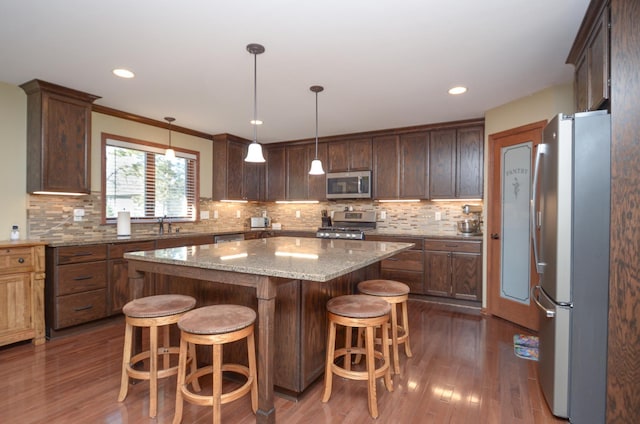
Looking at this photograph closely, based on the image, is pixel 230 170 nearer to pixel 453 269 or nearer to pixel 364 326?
pixel 453 269

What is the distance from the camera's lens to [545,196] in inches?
83.4

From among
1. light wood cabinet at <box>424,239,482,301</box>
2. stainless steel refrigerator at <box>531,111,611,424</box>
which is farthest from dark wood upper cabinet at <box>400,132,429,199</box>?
stainless steel refrigerator at <box>531,111,611,424</box>

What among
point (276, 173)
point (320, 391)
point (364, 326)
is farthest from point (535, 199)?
point (276, 173)

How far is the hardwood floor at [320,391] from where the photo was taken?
192cm

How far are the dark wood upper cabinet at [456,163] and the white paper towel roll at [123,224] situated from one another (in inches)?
155

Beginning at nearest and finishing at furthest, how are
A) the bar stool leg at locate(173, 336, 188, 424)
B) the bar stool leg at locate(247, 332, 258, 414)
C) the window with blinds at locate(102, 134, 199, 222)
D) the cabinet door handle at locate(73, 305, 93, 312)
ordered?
the bar stool leg at locate(173, 336, 188, 424) < the bar stool leg at locate(247, 332, 258, 414) < the cabinet door handle at locate(73, 305, 93, 312) < the window with blinds at locate(102, 134, 199, 222)

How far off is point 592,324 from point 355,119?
3340 mm

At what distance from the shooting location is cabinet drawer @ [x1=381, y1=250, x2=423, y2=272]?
14.4 ft

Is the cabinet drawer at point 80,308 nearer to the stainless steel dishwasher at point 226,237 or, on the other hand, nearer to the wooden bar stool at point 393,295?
the stainless steel dishwasher at point 226,237

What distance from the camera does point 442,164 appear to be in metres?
4.57

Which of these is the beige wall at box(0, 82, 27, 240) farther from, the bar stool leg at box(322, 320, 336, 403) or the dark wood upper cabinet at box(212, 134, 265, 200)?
the bar stool leg at box(322, 320, 336, 403)

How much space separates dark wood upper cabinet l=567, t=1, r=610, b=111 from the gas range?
3081mm

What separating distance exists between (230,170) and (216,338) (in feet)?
13.2

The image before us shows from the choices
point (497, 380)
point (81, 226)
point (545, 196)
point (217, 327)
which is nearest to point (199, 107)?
point (81, 226)
